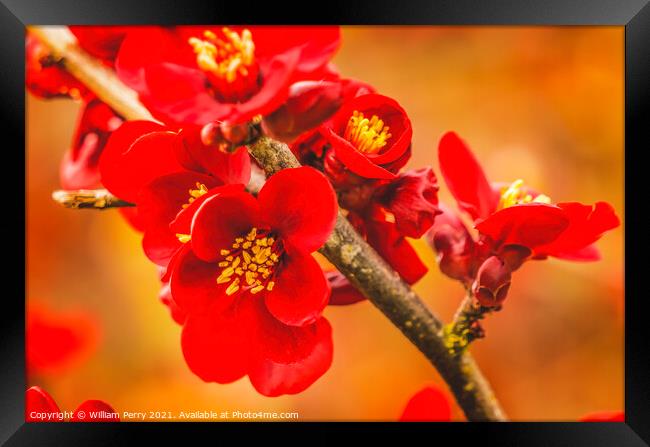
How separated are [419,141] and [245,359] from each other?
0.96 m

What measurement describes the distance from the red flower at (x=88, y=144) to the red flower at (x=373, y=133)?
0.25m

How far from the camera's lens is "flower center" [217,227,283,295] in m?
0.48

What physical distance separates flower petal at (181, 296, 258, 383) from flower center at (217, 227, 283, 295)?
0.02m

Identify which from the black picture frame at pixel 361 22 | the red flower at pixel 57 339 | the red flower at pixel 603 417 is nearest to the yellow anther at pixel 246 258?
the black picture frame at pixel 361 22

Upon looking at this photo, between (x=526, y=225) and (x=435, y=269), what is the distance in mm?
914

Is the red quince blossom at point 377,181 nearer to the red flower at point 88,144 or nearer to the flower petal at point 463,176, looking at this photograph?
the flower petal at point 463,176

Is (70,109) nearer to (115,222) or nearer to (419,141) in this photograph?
(115,222)

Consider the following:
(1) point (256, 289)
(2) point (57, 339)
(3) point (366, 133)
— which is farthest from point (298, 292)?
(2) point (57, 339)

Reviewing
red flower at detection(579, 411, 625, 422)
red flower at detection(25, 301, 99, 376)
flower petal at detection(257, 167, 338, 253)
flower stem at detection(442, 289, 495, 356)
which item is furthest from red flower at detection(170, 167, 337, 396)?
red flower at detection(25, 301, 99, 376)

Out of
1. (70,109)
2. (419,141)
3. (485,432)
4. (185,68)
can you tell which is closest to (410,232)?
(185,68)

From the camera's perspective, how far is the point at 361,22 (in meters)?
0.73

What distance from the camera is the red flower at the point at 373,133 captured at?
455mm

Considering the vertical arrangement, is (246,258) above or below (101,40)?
below

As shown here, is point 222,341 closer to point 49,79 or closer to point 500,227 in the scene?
point 500,227
